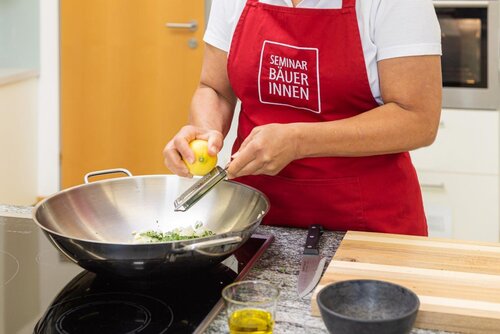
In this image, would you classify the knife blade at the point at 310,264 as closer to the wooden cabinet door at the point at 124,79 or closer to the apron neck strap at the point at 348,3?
the apron neck strap at the point at 348,3

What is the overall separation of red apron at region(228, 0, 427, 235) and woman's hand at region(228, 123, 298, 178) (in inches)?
7.2

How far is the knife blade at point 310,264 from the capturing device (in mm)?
1203

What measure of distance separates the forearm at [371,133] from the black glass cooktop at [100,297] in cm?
20

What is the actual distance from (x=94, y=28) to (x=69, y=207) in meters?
2.57

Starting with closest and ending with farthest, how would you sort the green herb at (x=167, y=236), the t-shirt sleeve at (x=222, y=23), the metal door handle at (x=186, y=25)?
the green herb at (x=167, y=236) < the t-shirt sleeve at (x=222, y=23) < the metal door handle at (x=186, y=25)

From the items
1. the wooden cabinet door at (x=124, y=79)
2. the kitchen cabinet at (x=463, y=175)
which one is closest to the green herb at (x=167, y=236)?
the kitchen cabinet at (x=463, y=175)

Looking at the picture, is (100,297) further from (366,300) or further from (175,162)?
(366,300)

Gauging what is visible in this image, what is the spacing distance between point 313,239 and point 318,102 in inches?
11.7

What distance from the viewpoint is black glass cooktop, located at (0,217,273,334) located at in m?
1.11

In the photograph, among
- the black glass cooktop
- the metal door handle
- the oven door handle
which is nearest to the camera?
the black glass cooktop

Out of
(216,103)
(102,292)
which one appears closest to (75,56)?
(216,103)

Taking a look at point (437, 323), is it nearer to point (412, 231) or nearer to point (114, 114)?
point (412, 231)

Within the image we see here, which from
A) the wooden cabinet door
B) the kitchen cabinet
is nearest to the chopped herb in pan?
the kitchen cabinet

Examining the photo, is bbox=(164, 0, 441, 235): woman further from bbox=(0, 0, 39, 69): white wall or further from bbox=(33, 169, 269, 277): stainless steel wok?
bbox=(0, 0, 39, 69): white wall
